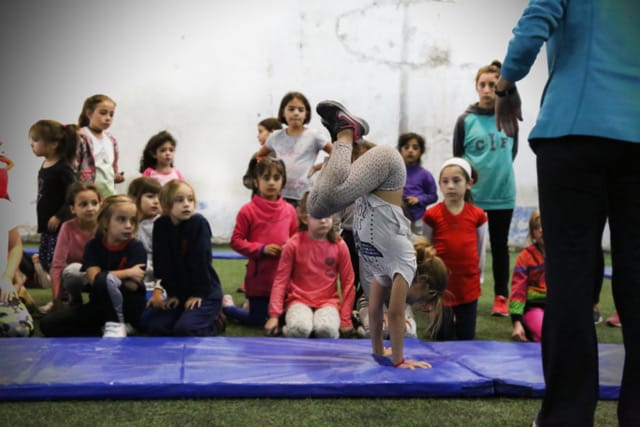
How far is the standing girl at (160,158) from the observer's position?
4.83m

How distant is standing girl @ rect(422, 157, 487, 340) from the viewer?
347 centimetres

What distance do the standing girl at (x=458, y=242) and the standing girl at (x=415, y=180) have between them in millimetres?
832

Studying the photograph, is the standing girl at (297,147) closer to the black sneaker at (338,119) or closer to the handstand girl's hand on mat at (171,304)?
the handstand girl's hand on mat at (171,304)

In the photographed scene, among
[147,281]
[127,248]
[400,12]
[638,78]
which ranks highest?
[400,12]

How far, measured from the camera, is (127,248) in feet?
11.0

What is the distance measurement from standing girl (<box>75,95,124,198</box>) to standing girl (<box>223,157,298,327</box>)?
4.06 feet

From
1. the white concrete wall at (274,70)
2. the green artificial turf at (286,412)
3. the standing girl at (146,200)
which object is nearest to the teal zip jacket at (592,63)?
the green artificial turf at (286,412)

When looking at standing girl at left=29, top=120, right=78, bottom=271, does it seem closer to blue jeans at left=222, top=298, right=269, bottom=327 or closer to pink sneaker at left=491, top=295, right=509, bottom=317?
blue jeans at left=222, top=298, right=269, bottom=327

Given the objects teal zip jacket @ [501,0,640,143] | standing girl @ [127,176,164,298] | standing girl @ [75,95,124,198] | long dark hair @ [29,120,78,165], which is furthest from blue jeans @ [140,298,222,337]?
teal zip jacket @ [501,0,640,143]

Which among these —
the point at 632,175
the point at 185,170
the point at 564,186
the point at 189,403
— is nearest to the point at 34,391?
the point at 189,403

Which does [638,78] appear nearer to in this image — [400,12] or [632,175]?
[632,175]

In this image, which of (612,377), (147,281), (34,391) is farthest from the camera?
(147,281)

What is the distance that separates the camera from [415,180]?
4555 mm

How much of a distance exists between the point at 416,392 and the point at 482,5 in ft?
20.5
